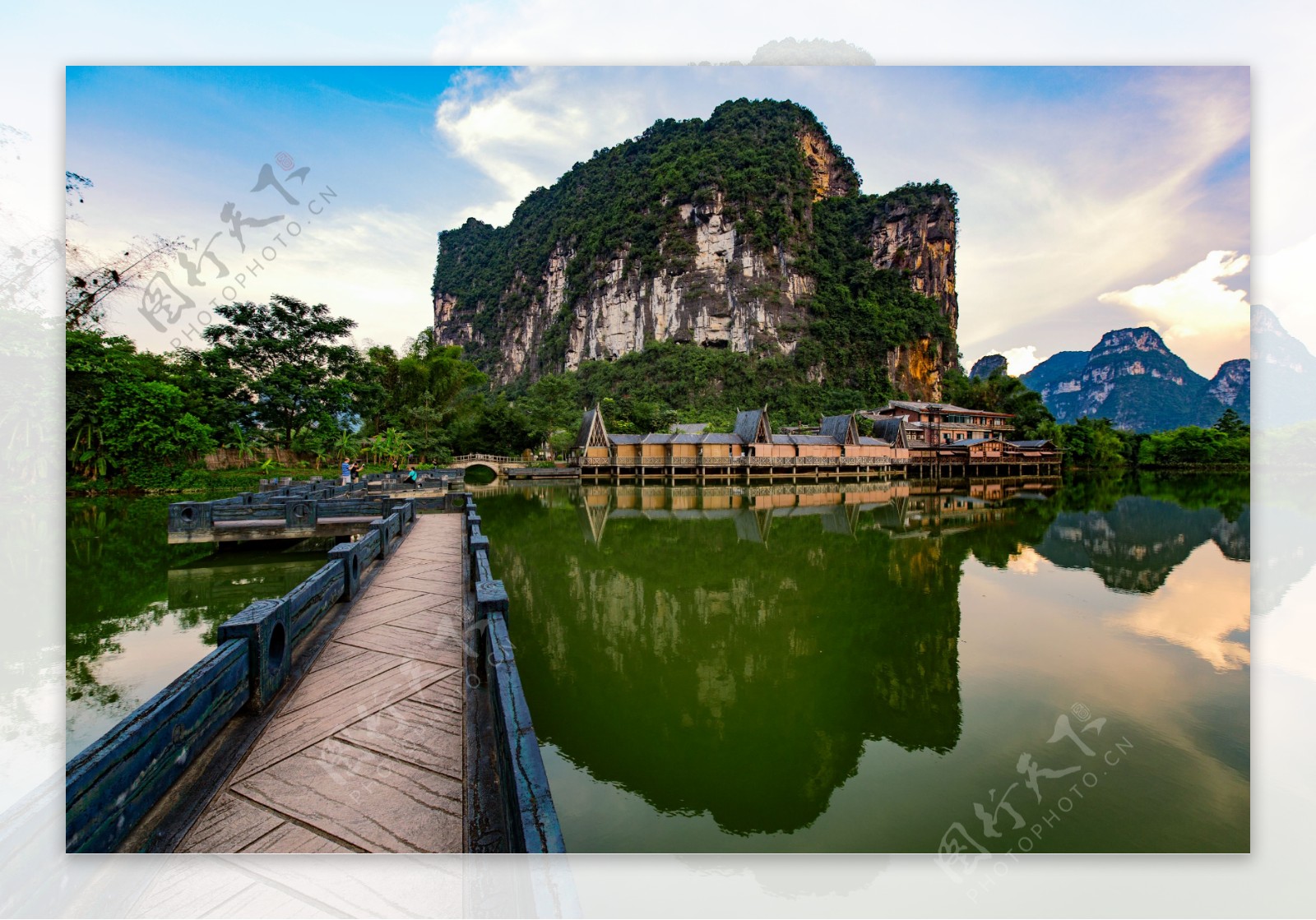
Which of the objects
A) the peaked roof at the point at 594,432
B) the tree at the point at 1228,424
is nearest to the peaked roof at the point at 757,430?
the peaked roof at the point at 594,432

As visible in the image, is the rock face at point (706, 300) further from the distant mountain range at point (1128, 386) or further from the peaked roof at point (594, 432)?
the peaked roof at point (594, 432)

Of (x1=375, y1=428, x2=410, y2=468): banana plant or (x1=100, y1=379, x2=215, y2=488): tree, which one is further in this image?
(x1=375, y1=428, x2=410, y2=468): banana plant

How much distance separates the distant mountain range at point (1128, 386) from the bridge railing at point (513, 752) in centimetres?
3925

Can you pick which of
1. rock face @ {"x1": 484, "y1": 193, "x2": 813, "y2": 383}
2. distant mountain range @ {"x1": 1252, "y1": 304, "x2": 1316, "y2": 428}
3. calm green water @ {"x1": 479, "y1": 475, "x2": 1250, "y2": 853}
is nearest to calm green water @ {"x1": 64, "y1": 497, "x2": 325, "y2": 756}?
calm green water @ {"x1": 479, "y1": 475, "x2": 1250, "y2": 853}

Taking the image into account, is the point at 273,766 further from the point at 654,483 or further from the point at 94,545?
the point at 654,483

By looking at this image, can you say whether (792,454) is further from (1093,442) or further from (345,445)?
(1093,442)

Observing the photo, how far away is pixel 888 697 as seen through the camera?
15.1 ft

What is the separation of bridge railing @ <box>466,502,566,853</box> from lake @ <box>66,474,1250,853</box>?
4.23 feet

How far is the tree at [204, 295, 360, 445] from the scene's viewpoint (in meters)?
22.1

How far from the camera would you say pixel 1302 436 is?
334 centimetres

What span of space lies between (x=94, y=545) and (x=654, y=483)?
20.7 metres

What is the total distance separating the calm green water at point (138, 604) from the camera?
4.32 metres

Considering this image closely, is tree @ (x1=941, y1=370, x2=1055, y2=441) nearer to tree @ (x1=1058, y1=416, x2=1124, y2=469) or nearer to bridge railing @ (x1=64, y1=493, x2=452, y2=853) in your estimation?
tree @ (x1=1058, y1=416, x2=1124, y2=469)

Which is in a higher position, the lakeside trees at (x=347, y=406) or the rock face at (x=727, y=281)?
the rock face at (x=727, y=281)
